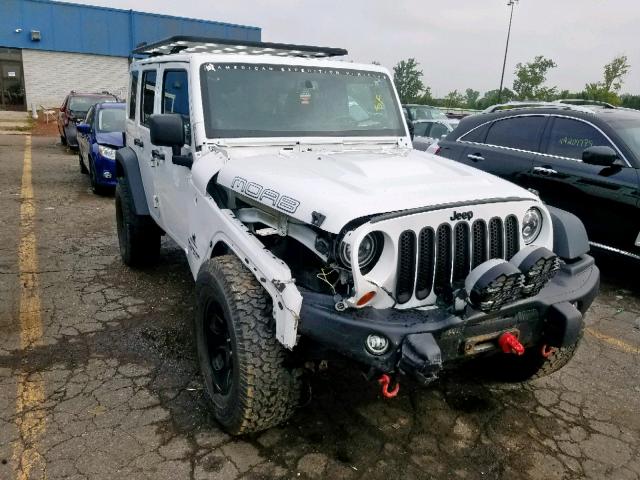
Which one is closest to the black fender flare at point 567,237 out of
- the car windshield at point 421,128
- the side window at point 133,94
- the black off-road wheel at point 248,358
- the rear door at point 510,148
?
the black off-road wheel at point 248,358

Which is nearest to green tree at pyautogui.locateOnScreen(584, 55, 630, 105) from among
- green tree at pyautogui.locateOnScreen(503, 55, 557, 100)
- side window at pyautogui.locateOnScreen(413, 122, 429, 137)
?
green tree at pyautogui.locateOnScreen(503, 55, 557, 100)

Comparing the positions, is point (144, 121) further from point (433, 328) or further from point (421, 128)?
point (421, 128)

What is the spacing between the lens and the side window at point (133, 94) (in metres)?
5.00

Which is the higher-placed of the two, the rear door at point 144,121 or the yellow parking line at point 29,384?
the rear door at point 144,121

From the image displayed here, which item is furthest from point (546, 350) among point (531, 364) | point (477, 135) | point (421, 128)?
point (421, 128)

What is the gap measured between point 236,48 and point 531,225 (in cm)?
266

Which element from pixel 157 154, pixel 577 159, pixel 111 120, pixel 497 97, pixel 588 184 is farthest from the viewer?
pixel 497 97

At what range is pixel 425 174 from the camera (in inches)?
116

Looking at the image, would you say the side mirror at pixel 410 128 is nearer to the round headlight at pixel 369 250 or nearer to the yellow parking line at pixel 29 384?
the round headlight at pixel 369 250

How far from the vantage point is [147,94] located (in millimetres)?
4648

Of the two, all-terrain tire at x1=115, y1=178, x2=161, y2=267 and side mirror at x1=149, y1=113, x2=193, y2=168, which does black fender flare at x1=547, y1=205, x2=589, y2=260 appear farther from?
all-terrain tire at x1=115, y1=178, x2=161, y2=267

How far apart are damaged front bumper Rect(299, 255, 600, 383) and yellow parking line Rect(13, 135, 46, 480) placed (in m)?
1.54

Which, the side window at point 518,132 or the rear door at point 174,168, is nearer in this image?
the rear door at point 174,168

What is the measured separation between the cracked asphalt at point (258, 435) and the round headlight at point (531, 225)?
3.59ft
